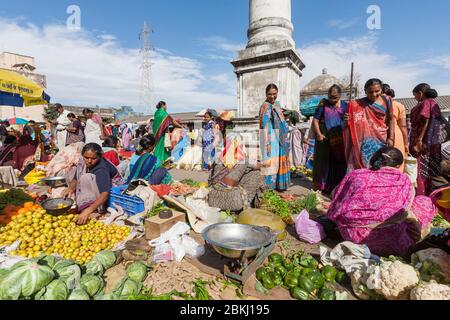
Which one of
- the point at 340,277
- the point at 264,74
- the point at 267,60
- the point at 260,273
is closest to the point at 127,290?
the point at 260,273

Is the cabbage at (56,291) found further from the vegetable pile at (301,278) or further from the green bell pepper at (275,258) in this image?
the green bell pepper at (275,258)

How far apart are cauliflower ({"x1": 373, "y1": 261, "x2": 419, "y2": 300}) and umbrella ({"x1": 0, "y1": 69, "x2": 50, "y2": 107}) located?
6.70m

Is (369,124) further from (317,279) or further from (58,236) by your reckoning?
(58,236)

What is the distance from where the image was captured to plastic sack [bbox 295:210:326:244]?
3.24 meters

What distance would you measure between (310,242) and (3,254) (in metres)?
3.59

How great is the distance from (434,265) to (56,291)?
10.5 ft

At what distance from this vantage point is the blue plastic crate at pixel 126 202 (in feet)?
12.8

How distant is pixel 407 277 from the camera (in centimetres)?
200

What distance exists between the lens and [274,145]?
515 cm

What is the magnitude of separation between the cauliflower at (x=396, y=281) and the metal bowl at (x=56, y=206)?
3678mm

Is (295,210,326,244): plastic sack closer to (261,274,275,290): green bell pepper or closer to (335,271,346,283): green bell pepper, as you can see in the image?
(335,271,346,283): green bell pepper

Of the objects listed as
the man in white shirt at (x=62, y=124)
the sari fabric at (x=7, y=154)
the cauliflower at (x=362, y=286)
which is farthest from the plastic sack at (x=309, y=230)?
the sari fabric at (x=7, y=154)

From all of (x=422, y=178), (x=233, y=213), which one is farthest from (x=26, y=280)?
(x=422, y=178)

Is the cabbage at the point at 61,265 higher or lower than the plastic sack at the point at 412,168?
lower
